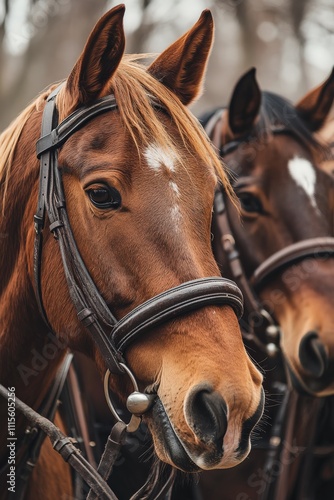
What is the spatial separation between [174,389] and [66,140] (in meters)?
0.82

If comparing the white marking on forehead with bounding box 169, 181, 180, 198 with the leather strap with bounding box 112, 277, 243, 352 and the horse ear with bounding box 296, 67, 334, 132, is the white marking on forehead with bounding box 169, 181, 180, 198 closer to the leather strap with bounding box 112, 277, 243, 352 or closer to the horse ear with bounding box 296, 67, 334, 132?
the leather strap with bounding box 112, 277, 243, 352

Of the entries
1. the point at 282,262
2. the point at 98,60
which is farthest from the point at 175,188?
the point at 282,262

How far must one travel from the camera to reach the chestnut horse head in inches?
118

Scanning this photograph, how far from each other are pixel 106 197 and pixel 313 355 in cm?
157

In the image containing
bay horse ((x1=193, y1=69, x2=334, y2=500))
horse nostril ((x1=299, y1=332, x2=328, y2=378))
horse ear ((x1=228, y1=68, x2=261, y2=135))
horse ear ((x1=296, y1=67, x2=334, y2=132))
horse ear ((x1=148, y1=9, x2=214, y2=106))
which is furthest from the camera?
horse ear ((x1=296, y1=67, x2=334, y2=132))

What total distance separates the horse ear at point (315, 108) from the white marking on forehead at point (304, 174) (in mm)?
403

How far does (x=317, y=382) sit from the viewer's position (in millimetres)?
3016

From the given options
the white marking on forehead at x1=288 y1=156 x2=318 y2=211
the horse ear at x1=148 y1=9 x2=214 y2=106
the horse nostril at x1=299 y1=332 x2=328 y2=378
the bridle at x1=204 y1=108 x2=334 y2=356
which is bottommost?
the horse nostril at x1=299 y1=332 x2=328 y2=378

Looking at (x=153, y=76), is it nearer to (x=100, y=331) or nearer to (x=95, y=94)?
(x=95, y=94)

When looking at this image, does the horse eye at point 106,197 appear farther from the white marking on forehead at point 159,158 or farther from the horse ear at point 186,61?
the horse ear at point 186,61

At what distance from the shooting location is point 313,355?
9.80 feet

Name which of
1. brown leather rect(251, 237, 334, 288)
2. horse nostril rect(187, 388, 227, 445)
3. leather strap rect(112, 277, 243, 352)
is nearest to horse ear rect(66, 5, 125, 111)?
leather strap rect(112, 277, 243, 352)

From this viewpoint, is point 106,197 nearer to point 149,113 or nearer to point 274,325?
point 149,113

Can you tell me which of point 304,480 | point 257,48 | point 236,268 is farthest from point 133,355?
point 257,48
